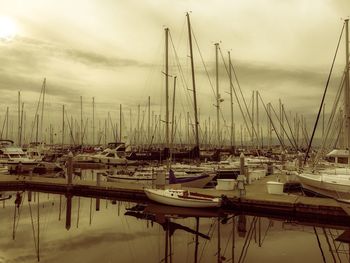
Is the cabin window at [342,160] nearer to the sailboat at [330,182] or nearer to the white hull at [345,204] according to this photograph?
the sailboat at [330,182]

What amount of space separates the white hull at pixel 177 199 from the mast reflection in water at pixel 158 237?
0.52 metres

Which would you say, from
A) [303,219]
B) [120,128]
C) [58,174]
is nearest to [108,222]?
[303,219]

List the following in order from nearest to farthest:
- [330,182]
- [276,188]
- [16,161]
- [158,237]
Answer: [158,237] < [330,182] < [276,188] < [16,161]

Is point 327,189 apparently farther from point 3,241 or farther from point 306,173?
point 3,241

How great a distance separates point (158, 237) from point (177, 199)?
4.02 m

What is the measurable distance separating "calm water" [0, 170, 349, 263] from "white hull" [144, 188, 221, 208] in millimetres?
567

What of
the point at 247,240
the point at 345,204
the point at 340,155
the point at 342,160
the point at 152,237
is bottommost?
the point at 152,237

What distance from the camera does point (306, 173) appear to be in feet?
90.4

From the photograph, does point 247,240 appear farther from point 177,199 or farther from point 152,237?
point 177,199

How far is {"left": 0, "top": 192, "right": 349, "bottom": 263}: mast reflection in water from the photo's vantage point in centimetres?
1745

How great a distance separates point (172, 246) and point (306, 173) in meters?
12.8

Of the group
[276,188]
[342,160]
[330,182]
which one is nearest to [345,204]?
[330,182]

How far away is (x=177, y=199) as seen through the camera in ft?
80.2

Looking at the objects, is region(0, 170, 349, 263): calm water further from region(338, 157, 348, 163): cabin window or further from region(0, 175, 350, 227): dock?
region(338, 157, 348, 163): cabin window
